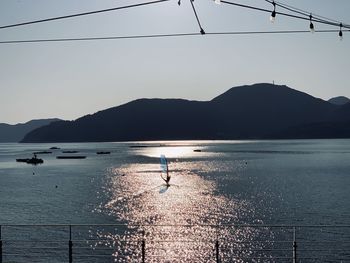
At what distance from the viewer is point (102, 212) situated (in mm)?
67688

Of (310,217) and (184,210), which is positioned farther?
(184,210)

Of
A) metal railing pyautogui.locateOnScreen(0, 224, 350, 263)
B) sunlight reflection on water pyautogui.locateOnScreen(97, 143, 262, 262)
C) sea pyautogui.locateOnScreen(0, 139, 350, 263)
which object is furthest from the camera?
sunlight reflection on water pyautogui.locateOnScreen(97, 143, 262, 262)

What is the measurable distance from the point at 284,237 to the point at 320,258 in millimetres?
9379

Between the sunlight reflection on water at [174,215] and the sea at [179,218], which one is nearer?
the sea at [179,218]

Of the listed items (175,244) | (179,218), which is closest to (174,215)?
(179,218)

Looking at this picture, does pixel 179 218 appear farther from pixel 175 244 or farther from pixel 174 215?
pixel 175 244

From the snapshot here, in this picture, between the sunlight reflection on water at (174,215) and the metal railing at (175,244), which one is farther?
the sunlight reflection on water at (174,215)

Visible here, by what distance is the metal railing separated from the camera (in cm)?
4281

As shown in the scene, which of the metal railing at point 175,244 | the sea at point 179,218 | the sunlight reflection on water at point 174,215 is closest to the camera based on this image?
the metal railing at point 175,244

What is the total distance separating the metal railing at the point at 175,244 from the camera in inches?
1686

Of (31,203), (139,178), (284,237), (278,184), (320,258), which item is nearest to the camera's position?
(320,258)

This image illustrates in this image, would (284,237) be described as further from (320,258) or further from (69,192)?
(69,192)

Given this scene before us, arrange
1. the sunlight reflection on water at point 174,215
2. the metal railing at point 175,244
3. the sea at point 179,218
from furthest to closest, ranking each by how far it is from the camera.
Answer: the sunlight reflection on water at point 174,215, the sea at point 179,218, the metal railing at point 175,244

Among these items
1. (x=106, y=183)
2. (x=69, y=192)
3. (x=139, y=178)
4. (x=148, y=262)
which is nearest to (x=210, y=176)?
(x=139, y=178)
